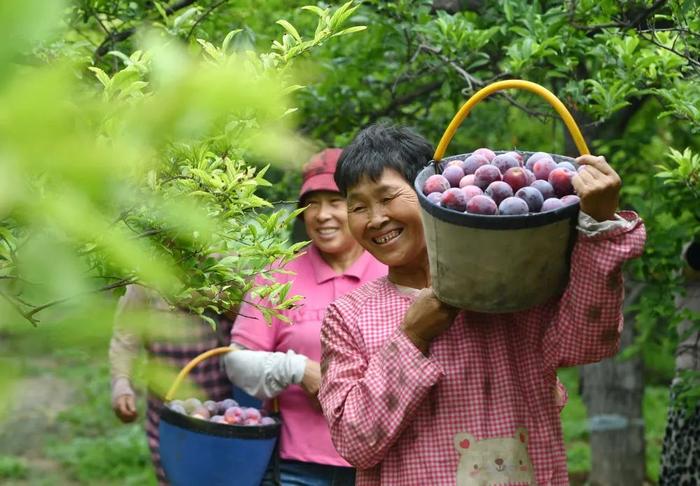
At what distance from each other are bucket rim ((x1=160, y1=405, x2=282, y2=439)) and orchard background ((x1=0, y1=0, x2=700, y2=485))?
0.44 metres

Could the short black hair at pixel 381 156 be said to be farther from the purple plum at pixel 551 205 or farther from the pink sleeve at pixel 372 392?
the purple plum at pixel 551 205

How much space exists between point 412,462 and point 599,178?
31.6 inches

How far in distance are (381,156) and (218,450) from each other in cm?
136

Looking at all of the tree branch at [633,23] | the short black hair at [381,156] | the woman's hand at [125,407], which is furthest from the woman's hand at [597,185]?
the woman's hand at [125,407]

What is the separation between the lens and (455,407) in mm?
2543

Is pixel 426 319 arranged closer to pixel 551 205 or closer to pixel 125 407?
pixel 551 205

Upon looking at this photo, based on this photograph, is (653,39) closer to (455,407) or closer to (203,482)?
(455,407)

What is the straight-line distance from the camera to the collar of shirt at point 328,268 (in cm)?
392

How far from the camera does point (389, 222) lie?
109 inches

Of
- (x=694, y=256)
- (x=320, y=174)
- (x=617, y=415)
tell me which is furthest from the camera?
(x=617, y=415)

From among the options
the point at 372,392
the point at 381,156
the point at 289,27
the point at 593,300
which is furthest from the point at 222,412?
the point at 289,27

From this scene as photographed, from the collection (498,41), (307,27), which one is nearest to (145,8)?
(307,27)

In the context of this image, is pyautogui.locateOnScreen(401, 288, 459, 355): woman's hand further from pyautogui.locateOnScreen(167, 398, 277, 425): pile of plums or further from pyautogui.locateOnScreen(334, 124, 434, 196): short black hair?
pyautogui.locateOnScreen(167, 398, 277, 425): pile of plums

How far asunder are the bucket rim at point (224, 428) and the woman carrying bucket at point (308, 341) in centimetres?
9
